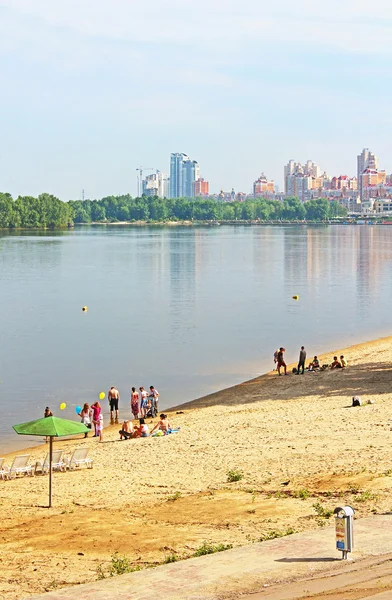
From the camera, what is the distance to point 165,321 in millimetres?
53250

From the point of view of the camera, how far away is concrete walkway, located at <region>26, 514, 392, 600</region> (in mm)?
10977

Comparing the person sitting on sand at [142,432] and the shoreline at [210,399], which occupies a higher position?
the person sitting on sand at [142,432]

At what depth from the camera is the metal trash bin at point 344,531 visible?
39.1 ft

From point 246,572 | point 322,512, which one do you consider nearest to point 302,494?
point 322,512

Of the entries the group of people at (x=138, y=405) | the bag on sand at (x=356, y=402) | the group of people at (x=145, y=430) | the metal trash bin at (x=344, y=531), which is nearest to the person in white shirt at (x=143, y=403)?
the group of people at (x=138, y=405)

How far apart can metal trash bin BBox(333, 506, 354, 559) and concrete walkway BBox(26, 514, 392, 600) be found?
121 mm

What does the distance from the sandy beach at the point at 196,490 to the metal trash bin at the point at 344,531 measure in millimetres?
1425

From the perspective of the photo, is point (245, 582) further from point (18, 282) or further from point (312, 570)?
point (18, 282)

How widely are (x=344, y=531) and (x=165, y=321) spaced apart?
41.5 meters

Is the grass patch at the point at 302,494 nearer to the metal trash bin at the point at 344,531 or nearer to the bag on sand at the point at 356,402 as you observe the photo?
the metal trash bin at the point at 344,531

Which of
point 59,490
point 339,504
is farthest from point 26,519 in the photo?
point 339,504

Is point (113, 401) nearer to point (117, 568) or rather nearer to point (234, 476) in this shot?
point (234, 476)

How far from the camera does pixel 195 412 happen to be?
91.6 ft

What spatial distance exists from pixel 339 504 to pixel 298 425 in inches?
297
